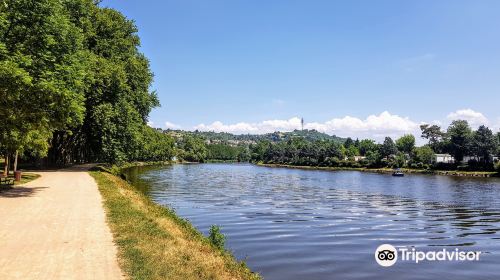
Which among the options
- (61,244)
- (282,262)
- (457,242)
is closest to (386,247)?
(457,242)

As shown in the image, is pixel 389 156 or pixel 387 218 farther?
pixel 389 156

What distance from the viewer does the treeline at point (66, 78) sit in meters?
24.3

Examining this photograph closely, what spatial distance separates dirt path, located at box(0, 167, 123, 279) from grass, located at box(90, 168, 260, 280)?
485 mm

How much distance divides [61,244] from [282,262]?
8453mm

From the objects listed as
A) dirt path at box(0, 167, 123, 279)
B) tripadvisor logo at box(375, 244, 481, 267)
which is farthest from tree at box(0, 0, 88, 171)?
tripadvisor logo at box(375, 244, 481, 267)

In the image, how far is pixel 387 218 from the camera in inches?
1242

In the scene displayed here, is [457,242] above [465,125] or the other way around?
the other way around

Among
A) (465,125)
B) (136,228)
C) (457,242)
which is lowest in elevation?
(457,242)

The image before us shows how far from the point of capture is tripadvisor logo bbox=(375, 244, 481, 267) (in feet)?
61.8

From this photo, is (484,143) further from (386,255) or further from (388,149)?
(386,255)

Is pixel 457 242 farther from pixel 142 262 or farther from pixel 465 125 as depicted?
pixel 465 125

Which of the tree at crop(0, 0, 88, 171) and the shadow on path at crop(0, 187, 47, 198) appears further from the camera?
the shadow on path at crop(0, 187, 47, 198)

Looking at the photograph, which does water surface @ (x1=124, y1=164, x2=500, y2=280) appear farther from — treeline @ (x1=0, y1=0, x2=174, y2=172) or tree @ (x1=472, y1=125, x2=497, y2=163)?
tree @ (x1=472, y1=125, x2=497, y2=163)

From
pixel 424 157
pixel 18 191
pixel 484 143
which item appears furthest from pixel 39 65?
pixel 424 157
